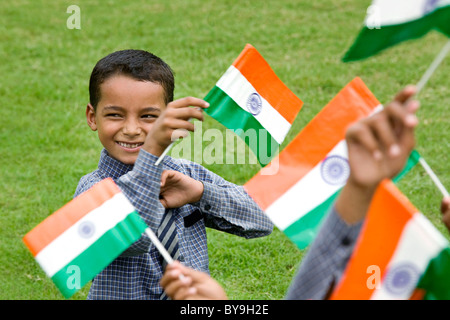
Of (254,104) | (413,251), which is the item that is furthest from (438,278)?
(254,104)

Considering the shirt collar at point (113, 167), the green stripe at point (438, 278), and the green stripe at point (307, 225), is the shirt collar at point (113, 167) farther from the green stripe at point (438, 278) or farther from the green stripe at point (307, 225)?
the green stripe at point (438, 278)

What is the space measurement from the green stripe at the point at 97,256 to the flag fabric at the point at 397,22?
81 centimetres

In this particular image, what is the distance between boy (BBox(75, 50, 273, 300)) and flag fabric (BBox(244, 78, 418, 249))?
0.34 m

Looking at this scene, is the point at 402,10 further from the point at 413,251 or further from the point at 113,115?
the point at 113,115

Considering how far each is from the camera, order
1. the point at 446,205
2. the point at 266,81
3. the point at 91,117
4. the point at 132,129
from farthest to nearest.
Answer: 1. the point at 91,117
2. the point at 266,81
3. the point at 132,129
4. the point at 446,205

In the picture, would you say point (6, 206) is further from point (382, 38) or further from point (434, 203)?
point (382, 38)

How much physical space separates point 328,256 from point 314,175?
0.58 meters

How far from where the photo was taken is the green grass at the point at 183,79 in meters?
4.06

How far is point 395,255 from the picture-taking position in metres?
1.51

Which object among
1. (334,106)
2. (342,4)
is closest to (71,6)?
(342,4)

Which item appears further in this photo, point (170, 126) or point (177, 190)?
point (177, 190)

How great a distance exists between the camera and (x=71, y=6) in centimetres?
875

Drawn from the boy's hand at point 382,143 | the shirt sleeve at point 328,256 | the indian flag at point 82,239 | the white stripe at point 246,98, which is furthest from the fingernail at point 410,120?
the white stripe at point 246,98

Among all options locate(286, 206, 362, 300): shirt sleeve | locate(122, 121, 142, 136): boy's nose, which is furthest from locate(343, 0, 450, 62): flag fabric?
locate(122, 121, 142, 136): boy's nose
